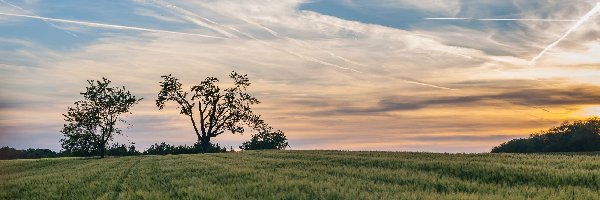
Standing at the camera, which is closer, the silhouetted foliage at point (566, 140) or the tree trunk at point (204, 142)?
the silhouetted foliage at point (566, 140)

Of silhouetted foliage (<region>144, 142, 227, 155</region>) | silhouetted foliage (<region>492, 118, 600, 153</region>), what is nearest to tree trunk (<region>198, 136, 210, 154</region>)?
silhouetted foliage (<region>144, 142, 227, 155</region>)

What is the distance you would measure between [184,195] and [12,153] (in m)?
5.49

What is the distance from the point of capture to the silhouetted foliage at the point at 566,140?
64125 millimetres

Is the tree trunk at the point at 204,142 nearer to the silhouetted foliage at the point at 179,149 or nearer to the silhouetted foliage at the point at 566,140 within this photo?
the silhouetted foliage at the point at 179,149

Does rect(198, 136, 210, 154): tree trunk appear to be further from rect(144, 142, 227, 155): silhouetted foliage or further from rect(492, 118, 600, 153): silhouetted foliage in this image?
rect(492, 118, 600, 153): silhouetted foliage

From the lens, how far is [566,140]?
66.1 m

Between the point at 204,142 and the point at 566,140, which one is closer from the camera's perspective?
the point at 566,140

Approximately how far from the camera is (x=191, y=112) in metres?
89.3

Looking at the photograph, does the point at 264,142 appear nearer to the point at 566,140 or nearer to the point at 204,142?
the point at 204,142

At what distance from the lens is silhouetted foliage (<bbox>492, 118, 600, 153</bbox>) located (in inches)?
2525

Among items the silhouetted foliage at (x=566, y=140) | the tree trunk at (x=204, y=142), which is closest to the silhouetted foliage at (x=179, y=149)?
the tree trunk at (x=204, y=142)

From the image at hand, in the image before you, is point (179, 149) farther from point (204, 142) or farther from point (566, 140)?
point (566, 140)

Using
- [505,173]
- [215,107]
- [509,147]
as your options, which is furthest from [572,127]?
[505,173]

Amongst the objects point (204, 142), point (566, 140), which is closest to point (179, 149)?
point (204, 142)
